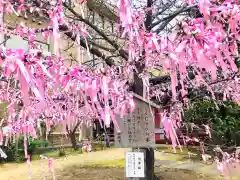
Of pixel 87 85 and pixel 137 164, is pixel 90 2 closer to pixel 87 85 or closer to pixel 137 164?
pixel 137 164

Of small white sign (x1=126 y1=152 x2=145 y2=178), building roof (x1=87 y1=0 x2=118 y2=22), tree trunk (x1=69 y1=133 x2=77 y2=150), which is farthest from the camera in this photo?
tree trunk (x1=69 y1=133 x2=77 y2=150)

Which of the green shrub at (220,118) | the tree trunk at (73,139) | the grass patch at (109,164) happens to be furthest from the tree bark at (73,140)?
the green shrub at (220,118)

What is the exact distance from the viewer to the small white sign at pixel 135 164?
3.94 metres

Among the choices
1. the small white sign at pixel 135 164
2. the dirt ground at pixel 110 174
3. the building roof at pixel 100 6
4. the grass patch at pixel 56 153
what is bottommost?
the dirt ground at pixel 110 174

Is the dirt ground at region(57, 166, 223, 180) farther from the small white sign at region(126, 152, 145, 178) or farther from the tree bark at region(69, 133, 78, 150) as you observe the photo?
the tree bark at region(69, 133, 78, 150)

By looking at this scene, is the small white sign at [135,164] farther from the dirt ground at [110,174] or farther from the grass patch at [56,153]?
the grass patch at [56,153]

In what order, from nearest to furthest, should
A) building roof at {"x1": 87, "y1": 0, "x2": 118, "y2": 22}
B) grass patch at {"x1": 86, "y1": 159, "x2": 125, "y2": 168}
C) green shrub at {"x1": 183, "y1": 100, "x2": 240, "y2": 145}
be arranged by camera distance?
building roof at {"x1": 87, "y1": 0, "x2": 118, "y2": 22}, grass patch at {"x1": 86, "y1": 159, "x2": 125, "y2": 168}, green shrub at {"x1": 183, "y1": 100, "x2": 240, "y2": 145}

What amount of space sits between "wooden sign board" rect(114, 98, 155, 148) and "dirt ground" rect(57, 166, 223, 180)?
3643 mm

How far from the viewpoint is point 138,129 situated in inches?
147

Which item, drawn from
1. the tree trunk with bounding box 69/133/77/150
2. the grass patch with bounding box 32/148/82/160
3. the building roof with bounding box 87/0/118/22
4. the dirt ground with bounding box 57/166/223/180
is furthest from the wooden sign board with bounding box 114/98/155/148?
the tree trunk with bounding box 69/133/77/150

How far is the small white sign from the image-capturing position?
12.9 feet

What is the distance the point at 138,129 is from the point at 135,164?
0.48 metres

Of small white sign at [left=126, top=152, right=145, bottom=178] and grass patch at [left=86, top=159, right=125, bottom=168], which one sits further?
grass patch at [left=86, top=159, right=125, bottom=168]

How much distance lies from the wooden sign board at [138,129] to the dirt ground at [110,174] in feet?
12.0
